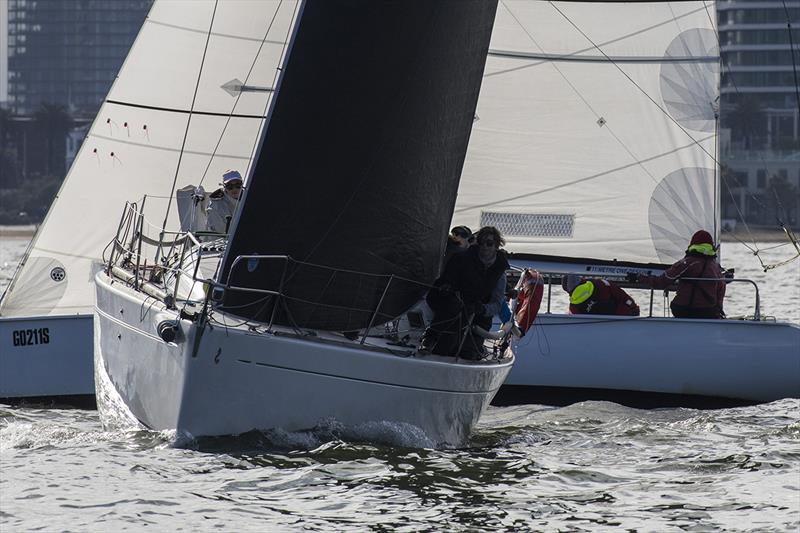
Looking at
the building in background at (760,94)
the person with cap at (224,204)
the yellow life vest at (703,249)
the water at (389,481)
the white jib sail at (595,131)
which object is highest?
the building in background at (760,94)

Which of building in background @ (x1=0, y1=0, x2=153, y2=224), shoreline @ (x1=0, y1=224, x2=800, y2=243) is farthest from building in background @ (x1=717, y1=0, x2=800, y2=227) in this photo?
building in background @ (x1=0, y1=0, x2=153, y2=224)

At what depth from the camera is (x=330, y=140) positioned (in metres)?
8.08

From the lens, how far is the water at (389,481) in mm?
6701

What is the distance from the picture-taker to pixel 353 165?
8.17 m

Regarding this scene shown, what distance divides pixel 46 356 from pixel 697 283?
5.33 meters

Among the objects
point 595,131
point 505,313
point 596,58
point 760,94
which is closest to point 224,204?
point 505,313

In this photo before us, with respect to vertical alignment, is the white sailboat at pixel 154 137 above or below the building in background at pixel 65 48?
below

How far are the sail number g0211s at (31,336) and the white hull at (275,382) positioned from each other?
3372 mm

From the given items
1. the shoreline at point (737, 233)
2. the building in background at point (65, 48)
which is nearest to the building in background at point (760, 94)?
the shoreline at point (737, 233)

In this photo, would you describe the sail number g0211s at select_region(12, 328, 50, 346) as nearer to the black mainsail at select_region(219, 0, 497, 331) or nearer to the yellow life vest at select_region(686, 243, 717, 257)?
the black mainsail at select_region(219, 0, 497, 331)

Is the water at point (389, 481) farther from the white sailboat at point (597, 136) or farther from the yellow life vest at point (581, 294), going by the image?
the white sailboat at point (597, 136)

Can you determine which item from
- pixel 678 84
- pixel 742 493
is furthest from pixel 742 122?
pixel 742 493

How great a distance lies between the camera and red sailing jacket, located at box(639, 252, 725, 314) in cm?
1191

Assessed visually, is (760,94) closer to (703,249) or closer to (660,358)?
(703,249)
